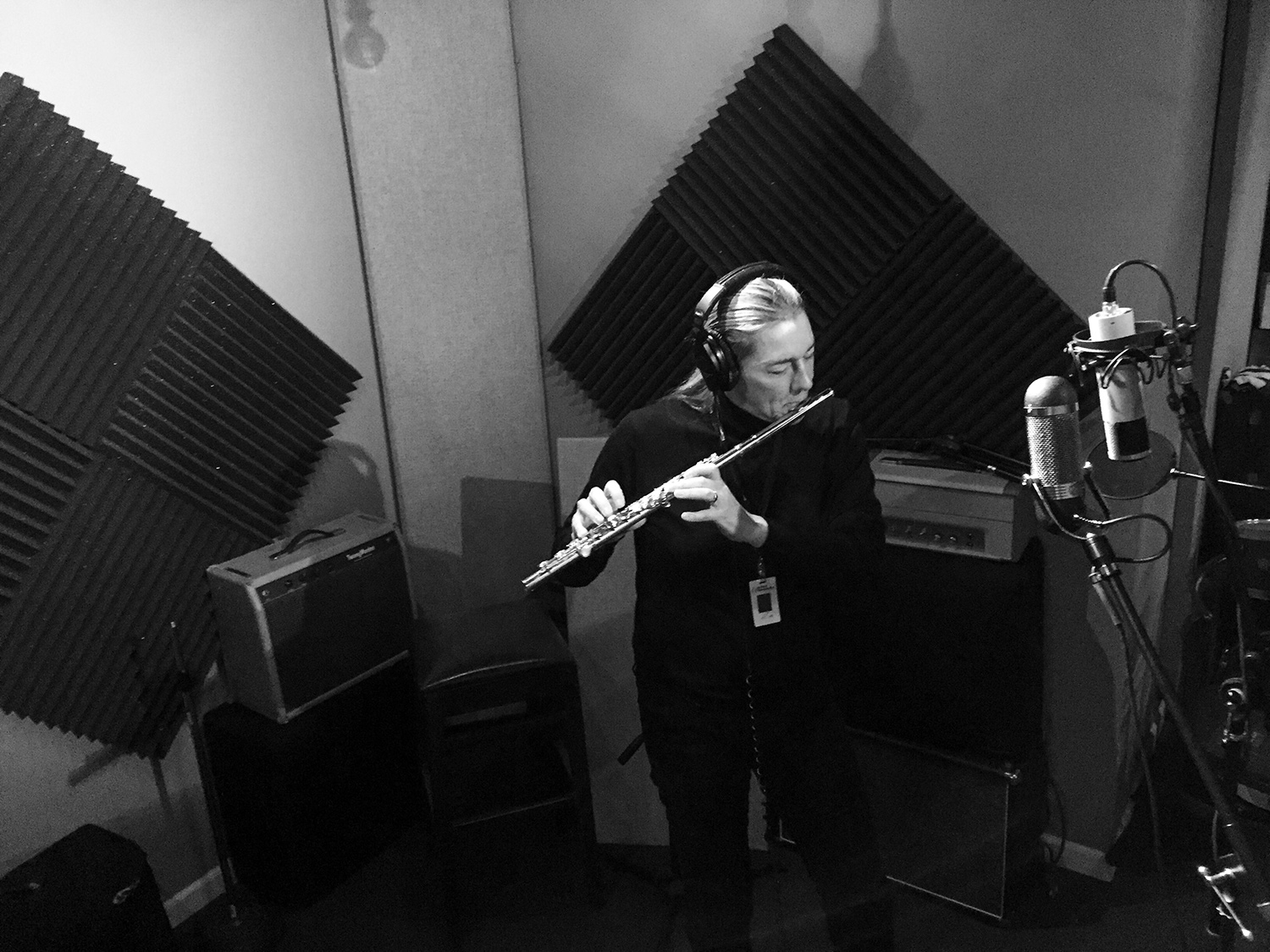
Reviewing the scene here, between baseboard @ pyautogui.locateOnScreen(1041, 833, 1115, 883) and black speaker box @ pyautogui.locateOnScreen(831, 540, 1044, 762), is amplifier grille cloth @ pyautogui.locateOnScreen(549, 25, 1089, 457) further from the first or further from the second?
baseboard @ pyautogui.locateOnScreen(1041, 833, 1115, 883)

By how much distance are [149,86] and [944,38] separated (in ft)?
7.08

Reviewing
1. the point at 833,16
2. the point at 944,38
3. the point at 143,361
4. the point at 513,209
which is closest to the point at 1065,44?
the point at 944,38

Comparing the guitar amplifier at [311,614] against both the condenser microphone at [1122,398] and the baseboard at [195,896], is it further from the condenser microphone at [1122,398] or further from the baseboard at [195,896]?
the condenser microphone at [1122,398]

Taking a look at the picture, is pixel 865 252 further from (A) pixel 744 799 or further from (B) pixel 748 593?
(A) pixel 744 799

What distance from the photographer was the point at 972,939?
2.69 metres

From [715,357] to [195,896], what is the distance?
253 centimetres

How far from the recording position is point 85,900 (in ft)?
8.02

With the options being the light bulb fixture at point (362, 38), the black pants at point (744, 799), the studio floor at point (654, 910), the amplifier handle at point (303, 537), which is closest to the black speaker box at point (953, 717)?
the studio floor at point (654, 910)

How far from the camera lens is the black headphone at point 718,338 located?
186cm

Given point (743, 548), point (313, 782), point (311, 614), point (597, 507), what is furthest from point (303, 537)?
point (743, 548)

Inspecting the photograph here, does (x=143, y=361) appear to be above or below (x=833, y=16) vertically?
below

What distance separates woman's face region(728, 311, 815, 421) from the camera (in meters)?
1.86

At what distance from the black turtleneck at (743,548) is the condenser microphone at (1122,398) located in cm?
60

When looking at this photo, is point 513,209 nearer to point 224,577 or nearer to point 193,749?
point 224,577
